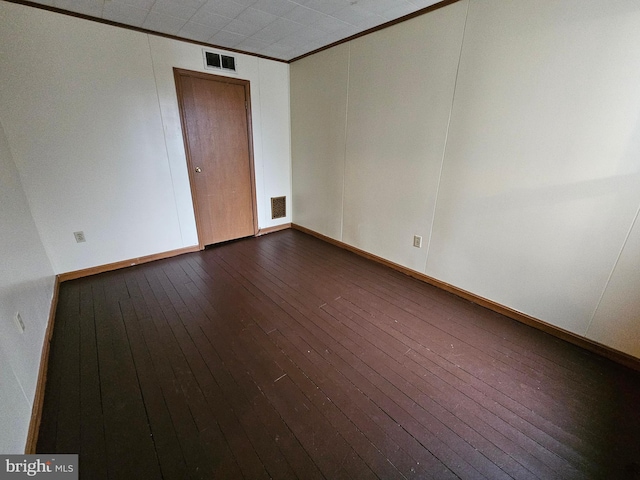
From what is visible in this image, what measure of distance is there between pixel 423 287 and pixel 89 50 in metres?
3.82

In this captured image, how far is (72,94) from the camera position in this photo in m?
2.34

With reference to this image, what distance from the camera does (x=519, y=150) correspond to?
1927mm

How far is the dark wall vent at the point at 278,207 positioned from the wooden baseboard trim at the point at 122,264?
1.25 metres

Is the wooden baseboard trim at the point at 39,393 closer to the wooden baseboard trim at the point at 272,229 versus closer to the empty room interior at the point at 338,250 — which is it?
the empty room interior at the point at 338,250

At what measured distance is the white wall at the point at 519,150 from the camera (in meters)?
1.58

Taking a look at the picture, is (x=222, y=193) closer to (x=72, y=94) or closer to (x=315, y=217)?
(x=315, y=217)

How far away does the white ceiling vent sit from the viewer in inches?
117

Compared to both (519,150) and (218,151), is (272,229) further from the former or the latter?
(519,150)

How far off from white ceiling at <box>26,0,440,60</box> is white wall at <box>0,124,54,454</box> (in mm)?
1474

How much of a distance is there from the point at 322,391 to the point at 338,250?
2.17 meters

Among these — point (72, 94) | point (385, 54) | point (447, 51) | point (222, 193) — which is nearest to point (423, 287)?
point (447, 51)

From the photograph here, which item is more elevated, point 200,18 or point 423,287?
point 200,18

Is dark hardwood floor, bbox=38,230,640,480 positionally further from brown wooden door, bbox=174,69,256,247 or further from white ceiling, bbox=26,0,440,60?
white ceiling, bbox=26,0,440,60

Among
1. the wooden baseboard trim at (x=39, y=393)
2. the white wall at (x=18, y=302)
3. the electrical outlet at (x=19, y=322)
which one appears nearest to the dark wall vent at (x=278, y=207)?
the white wall at (x=18, y=302)
